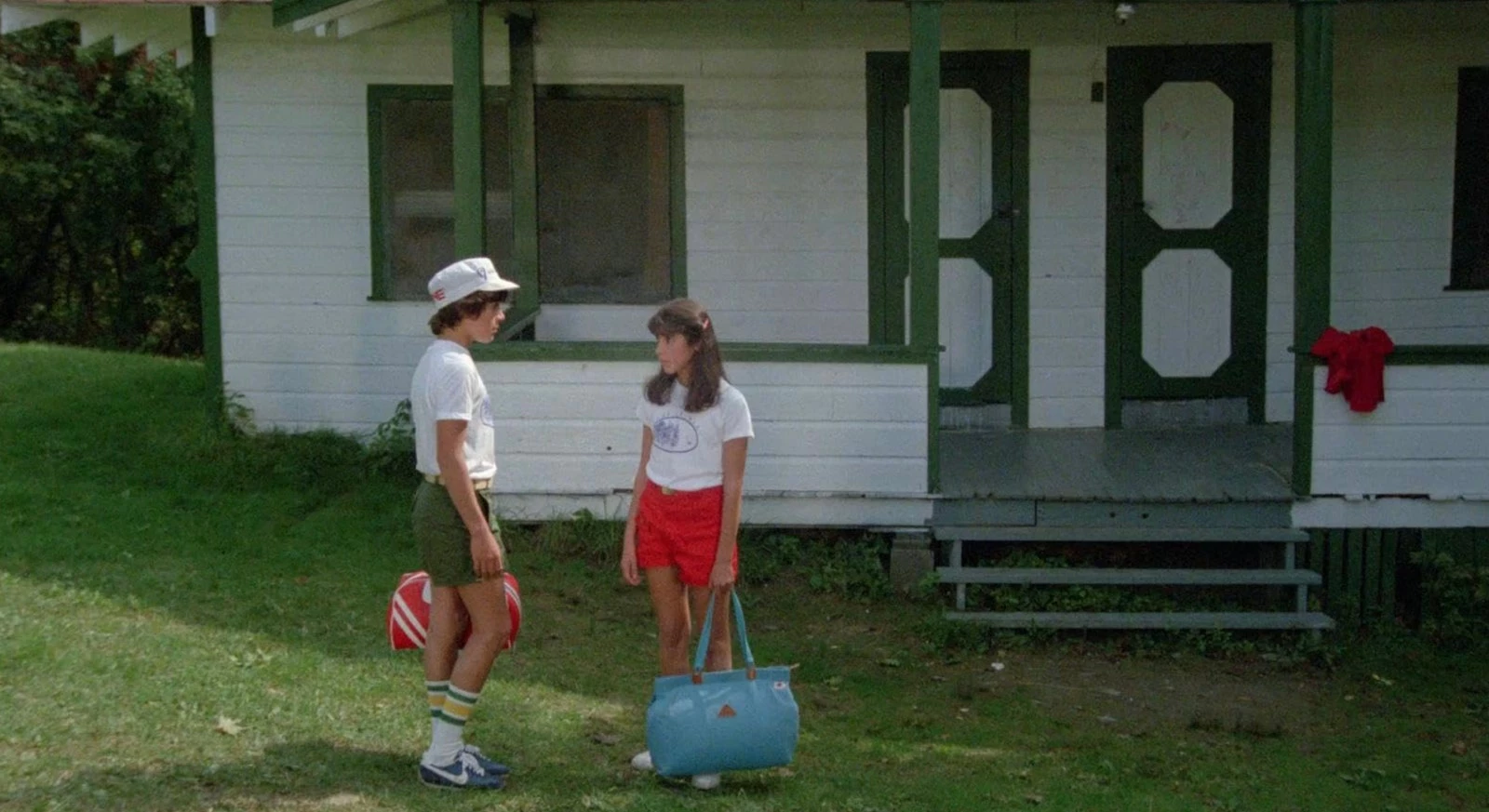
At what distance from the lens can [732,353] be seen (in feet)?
29.8

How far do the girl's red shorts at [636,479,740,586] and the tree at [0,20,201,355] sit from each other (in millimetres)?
12950

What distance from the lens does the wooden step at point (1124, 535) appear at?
8.84 m

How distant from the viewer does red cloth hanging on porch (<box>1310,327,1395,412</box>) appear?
8.75 m

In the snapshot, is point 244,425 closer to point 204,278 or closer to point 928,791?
point 204,278

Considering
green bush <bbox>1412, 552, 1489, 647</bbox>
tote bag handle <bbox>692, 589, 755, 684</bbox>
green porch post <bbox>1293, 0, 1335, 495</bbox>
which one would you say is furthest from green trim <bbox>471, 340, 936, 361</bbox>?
tote bag handle <bbox>692, 589, 755, 684</bbox>

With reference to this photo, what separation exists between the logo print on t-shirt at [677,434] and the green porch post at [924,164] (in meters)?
3.08

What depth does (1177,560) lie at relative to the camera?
9.38 m

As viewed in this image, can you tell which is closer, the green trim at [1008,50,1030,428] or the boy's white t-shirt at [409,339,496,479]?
the boy's white t-shirt at [409,339,496,479]

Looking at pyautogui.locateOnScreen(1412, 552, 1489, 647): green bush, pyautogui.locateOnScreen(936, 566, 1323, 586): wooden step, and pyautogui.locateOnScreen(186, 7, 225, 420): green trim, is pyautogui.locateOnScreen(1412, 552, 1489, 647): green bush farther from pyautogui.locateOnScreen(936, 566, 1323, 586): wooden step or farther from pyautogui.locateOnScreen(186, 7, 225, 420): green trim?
pyautogui.locateOnScreen(186, 7, 225, 420): green trim

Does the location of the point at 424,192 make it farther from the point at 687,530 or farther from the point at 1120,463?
the point at 687,530

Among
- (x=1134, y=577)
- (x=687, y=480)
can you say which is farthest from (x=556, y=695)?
(x=1134, y=577)

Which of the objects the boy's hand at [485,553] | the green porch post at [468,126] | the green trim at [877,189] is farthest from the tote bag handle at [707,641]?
the green trim at [877,189]

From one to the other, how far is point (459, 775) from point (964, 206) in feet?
19.5

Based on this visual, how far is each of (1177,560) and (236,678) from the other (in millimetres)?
5001
